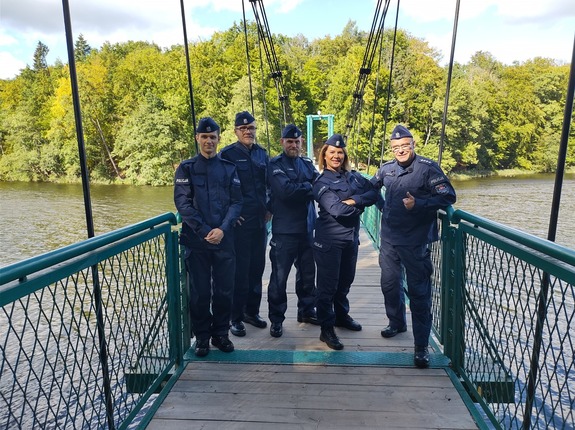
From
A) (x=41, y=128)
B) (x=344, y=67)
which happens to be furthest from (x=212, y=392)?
(x=41, y=128)

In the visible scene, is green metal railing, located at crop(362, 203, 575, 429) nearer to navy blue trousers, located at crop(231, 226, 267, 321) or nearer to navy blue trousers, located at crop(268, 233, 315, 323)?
navy blue trousers, located at crop(268, 233, 315, 323)

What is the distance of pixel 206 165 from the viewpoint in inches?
92.5

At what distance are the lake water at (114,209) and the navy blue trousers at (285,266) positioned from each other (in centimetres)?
973

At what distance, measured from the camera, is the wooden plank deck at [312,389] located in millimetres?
1866

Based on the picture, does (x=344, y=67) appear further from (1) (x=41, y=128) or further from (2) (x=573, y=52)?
(2) (x=573, y=52)

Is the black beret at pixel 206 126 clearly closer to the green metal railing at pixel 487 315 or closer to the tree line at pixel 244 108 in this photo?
the green metal railing at pixel 487 315

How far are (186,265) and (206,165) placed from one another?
53 cm

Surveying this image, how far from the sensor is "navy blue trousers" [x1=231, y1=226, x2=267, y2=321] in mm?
2738

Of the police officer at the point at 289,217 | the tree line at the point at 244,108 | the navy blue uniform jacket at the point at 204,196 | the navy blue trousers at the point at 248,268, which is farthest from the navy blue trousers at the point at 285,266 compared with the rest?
the tree line at the point at 244,108

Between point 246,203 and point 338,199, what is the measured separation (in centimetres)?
59

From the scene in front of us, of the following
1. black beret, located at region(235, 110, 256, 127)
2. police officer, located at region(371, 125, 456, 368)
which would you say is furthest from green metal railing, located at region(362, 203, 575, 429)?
black beret, located at region(235, 110, 256, 127)

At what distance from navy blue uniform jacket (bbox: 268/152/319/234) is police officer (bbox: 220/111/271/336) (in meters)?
0.12

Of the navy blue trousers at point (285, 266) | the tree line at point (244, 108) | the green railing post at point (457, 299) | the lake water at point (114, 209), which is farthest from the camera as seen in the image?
the tree line at point (244, 108)

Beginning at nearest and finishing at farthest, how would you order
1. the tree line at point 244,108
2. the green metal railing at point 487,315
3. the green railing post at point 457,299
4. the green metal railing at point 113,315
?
the green metal railing at point 113,315 < the green metal railing at point 487,315 < the green railing post at point 457,299 < the tree line at point 244,108
